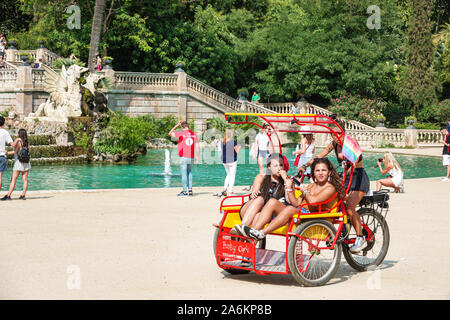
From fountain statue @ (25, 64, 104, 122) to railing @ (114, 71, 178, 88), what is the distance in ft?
25.4

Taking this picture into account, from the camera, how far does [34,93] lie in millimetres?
37688

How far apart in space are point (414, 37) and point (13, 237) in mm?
43480

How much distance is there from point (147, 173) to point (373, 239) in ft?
50.4

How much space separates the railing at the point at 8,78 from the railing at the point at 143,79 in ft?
18.0

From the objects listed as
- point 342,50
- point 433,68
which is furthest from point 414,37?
point 342,50

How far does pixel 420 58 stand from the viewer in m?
48.8

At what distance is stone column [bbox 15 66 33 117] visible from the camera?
1474 inches

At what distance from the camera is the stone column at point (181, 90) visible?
39938 millimetres

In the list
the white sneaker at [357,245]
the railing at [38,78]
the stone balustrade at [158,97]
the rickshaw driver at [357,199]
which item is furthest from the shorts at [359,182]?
the railing at [38,78]

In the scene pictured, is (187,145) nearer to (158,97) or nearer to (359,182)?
(359,182)

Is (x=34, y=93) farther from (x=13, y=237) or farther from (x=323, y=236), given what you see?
(x=323, y=236)

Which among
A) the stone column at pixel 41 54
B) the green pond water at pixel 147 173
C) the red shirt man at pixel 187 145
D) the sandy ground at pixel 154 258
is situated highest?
the stone column at pixel 41 54

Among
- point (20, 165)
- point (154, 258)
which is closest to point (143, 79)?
point (20, 165)

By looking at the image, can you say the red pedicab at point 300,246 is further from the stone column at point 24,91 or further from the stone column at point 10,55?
the stone column at point 10,55
